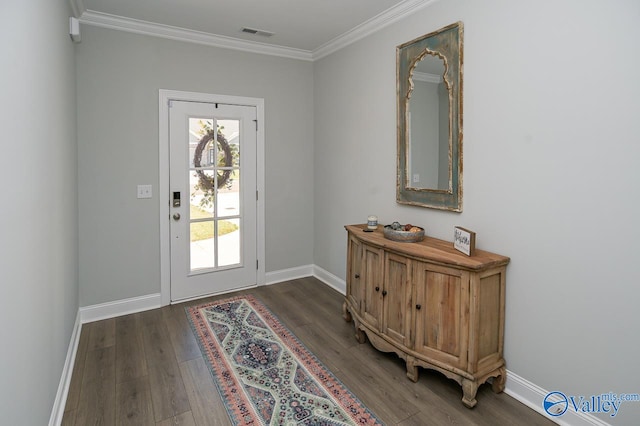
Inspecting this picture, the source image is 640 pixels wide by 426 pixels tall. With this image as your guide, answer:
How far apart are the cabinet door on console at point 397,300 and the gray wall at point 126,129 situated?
7.61 ft

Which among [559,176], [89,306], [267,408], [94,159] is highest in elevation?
[94,159]

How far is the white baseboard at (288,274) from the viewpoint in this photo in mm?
4258

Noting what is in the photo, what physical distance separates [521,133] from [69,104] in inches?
124

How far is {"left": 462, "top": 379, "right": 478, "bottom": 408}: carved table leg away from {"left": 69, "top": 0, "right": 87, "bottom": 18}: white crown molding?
12.5 ft

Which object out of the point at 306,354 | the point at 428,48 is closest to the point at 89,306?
the point at 306,354

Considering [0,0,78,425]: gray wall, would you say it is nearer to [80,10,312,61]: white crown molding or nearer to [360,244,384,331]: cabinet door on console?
[80,10,312,61]: white crown molding

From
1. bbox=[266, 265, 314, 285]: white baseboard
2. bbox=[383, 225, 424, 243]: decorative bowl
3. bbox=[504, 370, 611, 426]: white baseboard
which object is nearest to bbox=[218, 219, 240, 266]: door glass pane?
bbox=[266, 265, 314, 285]: white baseboard

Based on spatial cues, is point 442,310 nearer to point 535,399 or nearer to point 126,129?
point 535,399

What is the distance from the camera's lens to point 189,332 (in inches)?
120

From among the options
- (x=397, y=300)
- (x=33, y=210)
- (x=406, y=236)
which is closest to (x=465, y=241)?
(x=406, y=236)

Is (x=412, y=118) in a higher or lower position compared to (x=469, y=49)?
lower

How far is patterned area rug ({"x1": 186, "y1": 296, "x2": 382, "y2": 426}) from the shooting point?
Answer: 2.06 meters

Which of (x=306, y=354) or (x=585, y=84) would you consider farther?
(x=306, y=354)

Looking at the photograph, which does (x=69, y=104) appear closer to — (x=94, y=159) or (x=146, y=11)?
(x=94, y=159)
